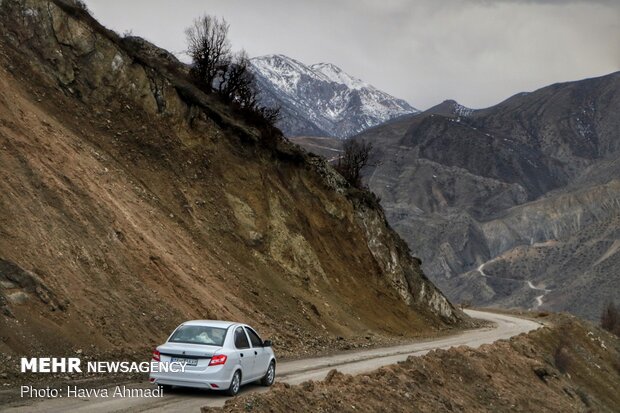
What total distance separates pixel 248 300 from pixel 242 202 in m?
6.83

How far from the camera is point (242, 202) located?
32.8 meters

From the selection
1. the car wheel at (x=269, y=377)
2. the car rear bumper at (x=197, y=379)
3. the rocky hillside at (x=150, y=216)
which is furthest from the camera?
the rocky hillside at (x=150, y=216)

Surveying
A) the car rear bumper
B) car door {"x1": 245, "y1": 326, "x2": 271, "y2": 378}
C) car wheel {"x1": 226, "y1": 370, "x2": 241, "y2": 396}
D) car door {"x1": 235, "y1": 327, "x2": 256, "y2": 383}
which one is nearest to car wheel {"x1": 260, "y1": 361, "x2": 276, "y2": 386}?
car door {"x1": 245, "y1": 326, "x2": 271, "y2": 378}

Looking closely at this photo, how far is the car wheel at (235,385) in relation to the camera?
14.0 m

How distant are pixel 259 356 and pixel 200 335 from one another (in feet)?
5.87

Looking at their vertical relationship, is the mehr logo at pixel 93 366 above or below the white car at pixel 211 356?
below

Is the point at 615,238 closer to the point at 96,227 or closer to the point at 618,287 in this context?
the point at 618,287

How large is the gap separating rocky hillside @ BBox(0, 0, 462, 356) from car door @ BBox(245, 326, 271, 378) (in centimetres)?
398

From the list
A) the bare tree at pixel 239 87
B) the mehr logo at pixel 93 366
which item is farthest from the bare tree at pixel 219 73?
the mehr logo at pixel 93 366

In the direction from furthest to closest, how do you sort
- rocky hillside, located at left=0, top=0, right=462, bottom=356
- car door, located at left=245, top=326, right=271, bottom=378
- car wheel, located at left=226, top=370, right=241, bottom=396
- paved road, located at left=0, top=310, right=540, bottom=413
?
rocky hillside, located at left=0, top=0, right=462, bottom=356 < car door, located at left=245, top=326, right=271, bottom=378 < car wheel, located at left=226, top=370, right=241, bottom=396 < paved road, located at left=0, top=310, right=540, bottom=413

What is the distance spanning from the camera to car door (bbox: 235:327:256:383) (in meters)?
14.5

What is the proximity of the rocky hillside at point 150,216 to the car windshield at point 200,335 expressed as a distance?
3286 mm

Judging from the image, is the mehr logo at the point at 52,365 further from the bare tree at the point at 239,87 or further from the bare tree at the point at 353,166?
the bare tree at the point at 353,166

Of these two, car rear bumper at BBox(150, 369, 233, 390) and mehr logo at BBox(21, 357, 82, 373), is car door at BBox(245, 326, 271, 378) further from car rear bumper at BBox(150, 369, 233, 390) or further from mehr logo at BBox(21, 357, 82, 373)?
mehr logo at BBox(21, 357, 82, 373)
